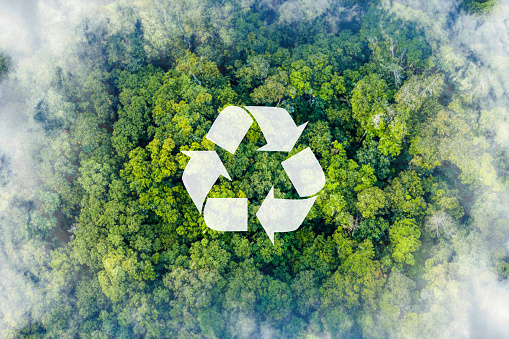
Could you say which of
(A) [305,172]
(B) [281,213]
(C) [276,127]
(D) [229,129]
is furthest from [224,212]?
(C) [276,127]

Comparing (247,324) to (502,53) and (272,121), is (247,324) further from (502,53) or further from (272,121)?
(502,53)

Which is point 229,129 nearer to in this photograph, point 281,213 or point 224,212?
point 224,212

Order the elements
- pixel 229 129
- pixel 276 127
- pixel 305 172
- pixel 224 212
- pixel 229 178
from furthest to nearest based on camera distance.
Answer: pixel 276 127, pixel 305 172, pixel 229 129, pixel 229 178, pixel 224 212

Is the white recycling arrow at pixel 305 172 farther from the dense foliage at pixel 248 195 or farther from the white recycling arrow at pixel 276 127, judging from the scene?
the white recycling arrow at pixel 276 127

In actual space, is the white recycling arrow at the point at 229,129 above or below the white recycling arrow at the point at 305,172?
above

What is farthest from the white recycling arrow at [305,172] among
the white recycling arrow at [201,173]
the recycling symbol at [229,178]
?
the white recycling arrow at [201,173]

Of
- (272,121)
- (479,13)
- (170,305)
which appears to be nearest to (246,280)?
(170,305)
